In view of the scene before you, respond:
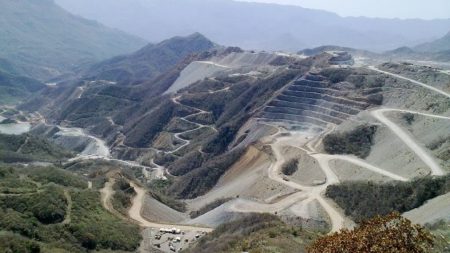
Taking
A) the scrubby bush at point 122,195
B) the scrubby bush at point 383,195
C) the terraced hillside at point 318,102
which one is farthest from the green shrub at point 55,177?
the terraced hillside at point 318,102

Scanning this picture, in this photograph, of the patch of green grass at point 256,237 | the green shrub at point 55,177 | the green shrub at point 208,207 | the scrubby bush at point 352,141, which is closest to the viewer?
the patch of green grass at point 256,237

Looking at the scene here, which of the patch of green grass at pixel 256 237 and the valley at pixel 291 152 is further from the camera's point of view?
the valley at pixel 291 152

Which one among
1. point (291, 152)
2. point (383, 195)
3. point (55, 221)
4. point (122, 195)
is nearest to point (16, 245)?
point (55, 221)

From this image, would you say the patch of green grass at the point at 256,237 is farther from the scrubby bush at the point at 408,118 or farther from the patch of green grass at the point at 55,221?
the scrubby bush at the point at 408,118

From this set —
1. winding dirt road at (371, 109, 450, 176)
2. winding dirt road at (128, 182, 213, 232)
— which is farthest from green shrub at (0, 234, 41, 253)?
winding dirt road at (371, 109, 450, 176)

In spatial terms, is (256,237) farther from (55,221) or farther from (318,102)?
(318,102)

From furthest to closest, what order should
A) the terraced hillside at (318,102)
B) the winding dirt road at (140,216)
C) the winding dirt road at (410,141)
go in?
the terraced hillside at (318,102)
the winding dirt road at (140,216)
the winding dirt road at (410,141)

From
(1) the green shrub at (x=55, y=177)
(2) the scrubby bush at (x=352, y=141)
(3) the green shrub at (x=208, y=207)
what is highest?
(2) the scrubby bush at (x=352, y=141)

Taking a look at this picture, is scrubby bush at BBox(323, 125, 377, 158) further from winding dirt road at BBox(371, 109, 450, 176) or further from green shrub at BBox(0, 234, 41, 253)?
green shrub at BBox(0, 234, 41, 253)

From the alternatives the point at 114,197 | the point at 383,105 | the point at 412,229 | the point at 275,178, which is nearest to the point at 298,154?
the point at 275,178
